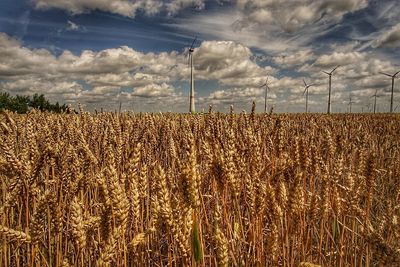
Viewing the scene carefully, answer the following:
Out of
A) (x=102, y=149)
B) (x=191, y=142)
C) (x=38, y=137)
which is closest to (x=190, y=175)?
(x=191, y=142)

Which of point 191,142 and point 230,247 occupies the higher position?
point 191,142

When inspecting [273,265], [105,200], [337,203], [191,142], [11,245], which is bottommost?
[11,245]

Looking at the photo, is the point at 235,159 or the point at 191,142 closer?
the point at 191,142

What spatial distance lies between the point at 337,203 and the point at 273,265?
2.47 ft

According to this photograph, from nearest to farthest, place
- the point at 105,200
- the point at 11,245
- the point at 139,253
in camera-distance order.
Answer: the point at 105,200
the point at 139,253
the point at 11,245

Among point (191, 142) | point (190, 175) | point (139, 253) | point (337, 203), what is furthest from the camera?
point (337, 203)

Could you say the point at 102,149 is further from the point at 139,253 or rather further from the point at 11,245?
the point at 139,253

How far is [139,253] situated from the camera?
7.82 ft

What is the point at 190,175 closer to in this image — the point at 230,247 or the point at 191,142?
the point at 191,142

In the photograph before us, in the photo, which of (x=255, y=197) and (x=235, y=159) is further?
(x=235, y=159)

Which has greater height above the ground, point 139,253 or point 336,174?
point 336,174

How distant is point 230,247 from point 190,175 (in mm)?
1105

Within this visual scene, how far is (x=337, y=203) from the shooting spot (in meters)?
2.54

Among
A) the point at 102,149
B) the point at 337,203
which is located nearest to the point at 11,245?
the point at 102,149
